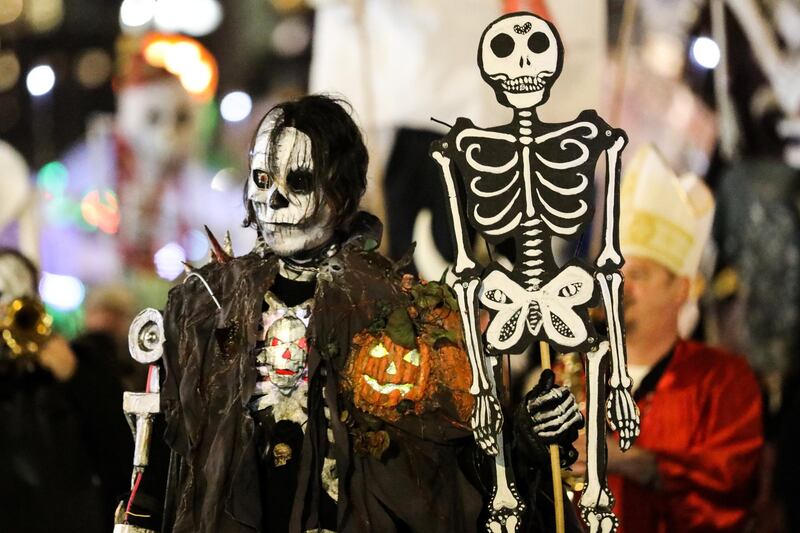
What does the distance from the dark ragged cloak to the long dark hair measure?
0.07 m

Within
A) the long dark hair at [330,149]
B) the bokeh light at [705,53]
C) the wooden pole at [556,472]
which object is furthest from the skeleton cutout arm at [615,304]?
the bokeh light at [705,53]

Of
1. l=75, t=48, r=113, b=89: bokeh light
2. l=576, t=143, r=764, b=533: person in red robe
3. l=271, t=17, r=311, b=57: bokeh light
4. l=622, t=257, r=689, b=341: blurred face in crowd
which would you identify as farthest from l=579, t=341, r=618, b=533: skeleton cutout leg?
l=75, t=48, r=113, b=89: bokeh light

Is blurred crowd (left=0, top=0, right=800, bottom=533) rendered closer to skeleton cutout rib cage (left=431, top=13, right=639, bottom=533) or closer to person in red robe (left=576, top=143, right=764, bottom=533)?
person in red robe (left=576, top=143, right=764, bottom=533)

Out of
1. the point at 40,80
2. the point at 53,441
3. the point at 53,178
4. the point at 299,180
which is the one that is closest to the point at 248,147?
the point at 53,441

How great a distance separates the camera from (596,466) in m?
2.48

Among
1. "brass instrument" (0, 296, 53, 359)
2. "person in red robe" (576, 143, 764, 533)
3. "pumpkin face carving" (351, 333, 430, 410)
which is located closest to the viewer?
"pumpkin face carving" (351, 333, 430, 410)

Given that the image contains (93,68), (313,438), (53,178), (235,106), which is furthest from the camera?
(53,178)

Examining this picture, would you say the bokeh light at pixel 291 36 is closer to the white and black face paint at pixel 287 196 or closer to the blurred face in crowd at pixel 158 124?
the blurred face in crowd at pixel 158 124

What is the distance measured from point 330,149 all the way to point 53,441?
217cm

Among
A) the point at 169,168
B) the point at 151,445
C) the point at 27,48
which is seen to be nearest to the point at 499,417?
the point at 151,445

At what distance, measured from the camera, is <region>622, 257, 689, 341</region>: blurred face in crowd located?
4.17 m

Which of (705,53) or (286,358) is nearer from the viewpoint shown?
(286,358)

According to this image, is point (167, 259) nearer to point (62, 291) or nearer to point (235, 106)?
point (62, 291)

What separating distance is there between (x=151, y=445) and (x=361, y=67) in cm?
285
